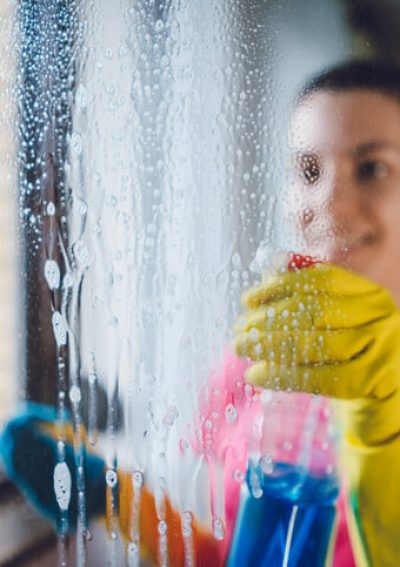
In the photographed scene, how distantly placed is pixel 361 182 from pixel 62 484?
0.38m

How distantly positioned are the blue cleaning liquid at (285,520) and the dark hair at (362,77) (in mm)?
324

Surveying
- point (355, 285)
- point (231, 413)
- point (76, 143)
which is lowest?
point (231, 413)

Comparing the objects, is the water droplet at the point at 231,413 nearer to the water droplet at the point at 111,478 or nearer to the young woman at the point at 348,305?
the young woman at the point at 348,305

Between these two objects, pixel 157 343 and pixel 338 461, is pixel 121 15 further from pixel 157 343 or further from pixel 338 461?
pixel 338 461

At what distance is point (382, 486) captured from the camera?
57cm

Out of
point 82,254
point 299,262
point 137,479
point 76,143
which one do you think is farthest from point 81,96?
point 137,479

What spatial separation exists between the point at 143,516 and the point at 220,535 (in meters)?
0.07

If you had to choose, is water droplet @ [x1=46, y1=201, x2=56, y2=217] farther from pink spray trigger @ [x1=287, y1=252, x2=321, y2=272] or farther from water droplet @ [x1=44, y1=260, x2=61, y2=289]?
pink spray trigger @ [x1=287, y1=252, x2=321, y2=272]

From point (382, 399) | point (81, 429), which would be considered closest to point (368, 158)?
point (382, 399)

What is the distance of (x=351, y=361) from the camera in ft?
1.92

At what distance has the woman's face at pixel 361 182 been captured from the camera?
22.9 inches

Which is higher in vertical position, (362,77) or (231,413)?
(362,77)

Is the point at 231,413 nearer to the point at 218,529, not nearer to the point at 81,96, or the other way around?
the point at 218,529

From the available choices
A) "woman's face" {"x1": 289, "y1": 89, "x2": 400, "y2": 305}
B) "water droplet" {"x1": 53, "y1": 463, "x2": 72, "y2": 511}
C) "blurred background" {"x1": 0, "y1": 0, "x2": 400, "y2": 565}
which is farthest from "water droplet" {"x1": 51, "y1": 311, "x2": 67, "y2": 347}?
"woman's face" {"x1": 289, "y1": 89, "x2": 400, "y2": 305}
